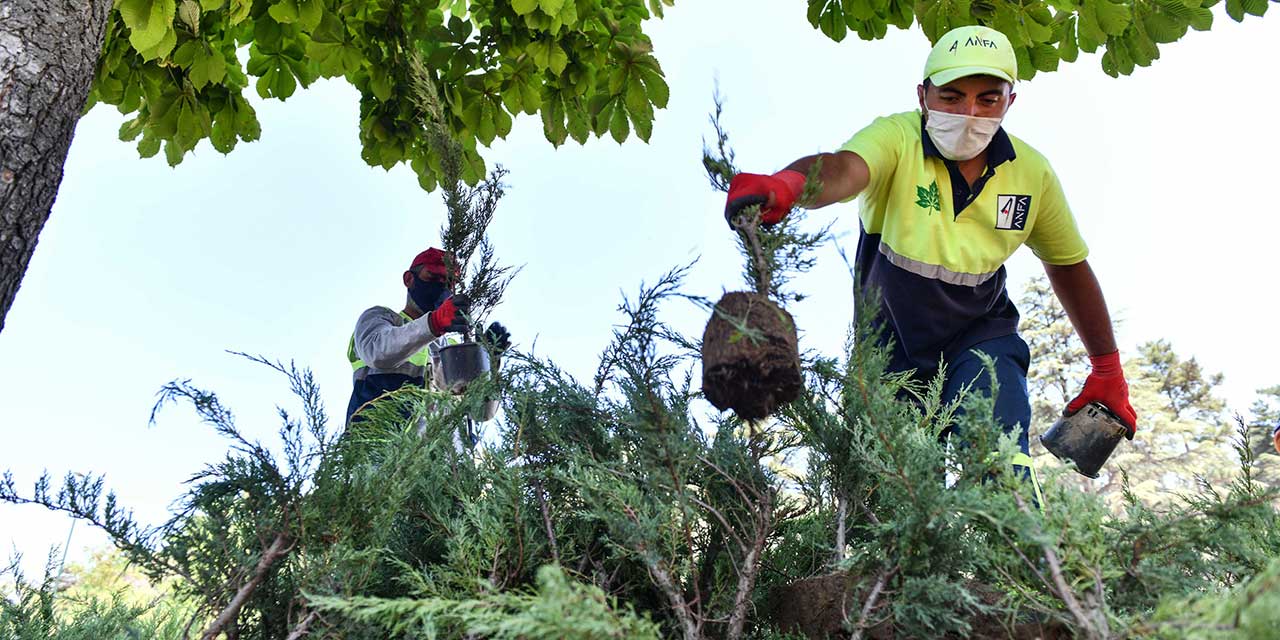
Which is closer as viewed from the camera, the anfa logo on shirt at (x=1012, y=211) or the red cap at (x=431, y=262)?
the anfa logo on shirt at (x=1012, y=211)

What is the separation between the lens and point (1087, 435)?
3.09m

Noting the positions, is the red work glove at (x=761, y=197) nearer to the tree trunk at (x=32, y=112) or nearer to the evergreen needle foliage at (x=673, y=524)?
the evergreen needle foliage at (x=673, y=524)

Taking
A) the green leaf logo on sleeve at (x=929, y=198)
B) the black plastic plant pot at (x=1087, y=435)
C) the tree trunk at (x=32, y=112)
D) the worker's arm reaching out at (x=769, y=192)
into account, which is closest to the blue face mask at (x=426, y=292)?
the tree trunk at (x=32, y=112)

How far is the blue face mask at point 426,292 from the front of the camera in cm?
504

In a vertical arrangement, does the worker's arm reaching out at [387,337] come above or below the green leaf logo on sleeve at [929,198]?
above

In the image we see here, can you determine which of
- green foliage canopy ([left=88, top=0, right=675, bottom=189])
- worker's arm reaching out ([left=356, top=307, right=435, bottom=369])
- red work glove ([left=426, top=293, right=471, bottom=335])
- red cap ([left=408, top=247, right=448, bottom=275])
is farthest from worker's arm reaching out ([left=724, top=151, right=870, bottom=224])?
red cap ([left=408, top=247, right=448, bottom=275])

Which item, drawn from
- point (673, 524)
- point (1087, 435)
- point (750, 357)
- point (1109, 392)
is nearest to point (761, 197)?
point (750, 357)

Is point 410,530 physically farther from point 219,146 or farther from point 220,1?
point 219,146

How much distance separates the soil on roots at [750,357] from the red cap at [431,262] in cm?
372

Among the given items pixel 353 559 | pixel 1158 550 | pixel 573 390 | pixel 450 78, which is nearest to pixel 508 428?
pixel 573 390

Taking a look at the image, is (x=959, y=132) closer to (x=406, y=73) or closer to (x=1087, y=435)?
(x=1087, y=435)

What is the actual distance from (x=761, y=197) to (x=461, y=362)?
1.95 meters

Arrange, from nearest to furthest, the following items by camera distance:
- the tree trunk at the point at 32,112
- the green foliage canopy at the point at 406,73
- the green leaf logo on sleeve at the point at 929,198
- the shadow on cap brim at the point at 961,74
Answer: the tree trunk at the point at 32,112, the shadow on cap brim at the point at 961,74, the green leaf logo on sleeve at the point at 929,198, the green foliage canopy at the point at 406,73

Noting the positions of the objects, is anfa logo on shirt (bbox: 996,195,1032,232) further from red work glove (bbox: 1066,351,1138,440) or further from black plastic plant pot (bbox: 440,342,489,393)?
black plastic plant pot (bbox: 440,342,489,393)
